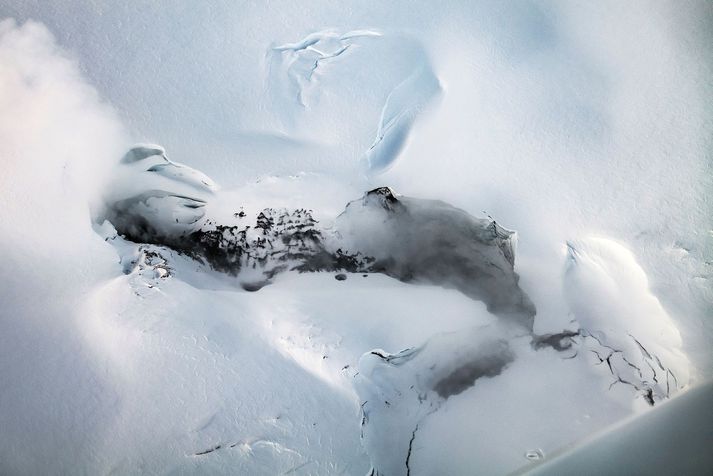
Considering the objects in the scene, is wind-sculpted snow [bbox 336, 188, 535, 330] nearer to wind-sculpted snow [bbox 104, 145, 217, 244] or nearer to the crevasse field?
the crevasse field

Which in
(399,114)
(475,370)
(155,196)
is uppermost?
(399,114)

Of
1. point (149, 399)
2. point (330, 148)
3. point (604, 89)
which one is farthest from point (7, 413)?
point (604, 89)

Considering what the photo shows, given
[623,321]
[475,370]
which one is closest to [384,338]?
[475,370]

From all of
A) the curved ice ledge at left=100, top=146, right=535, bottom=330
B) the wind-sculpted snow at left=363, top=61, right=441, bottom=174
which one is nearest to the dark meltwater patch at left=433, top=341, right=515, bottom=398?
the curved ice ledge at left=100, top=146, right=535, bottom=330

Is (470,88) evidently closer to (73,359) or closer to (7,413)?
(73,359)

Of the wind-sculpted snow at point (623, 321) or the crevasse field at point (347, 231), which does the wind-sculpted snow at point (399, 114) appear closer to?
the crevasse field at point (347, 231)

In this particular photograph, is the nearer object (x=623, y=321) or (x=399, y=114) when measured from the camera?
(x=623, y=321)

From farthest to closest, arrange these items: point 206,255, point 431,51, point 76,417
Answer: point 431,51 → point 206,255 → point 76,417

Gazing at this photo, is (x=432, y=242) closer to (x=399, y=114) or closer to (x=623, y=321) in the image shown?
(x=399, y=114)

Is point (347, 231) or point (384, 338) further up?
point (347, 231)
